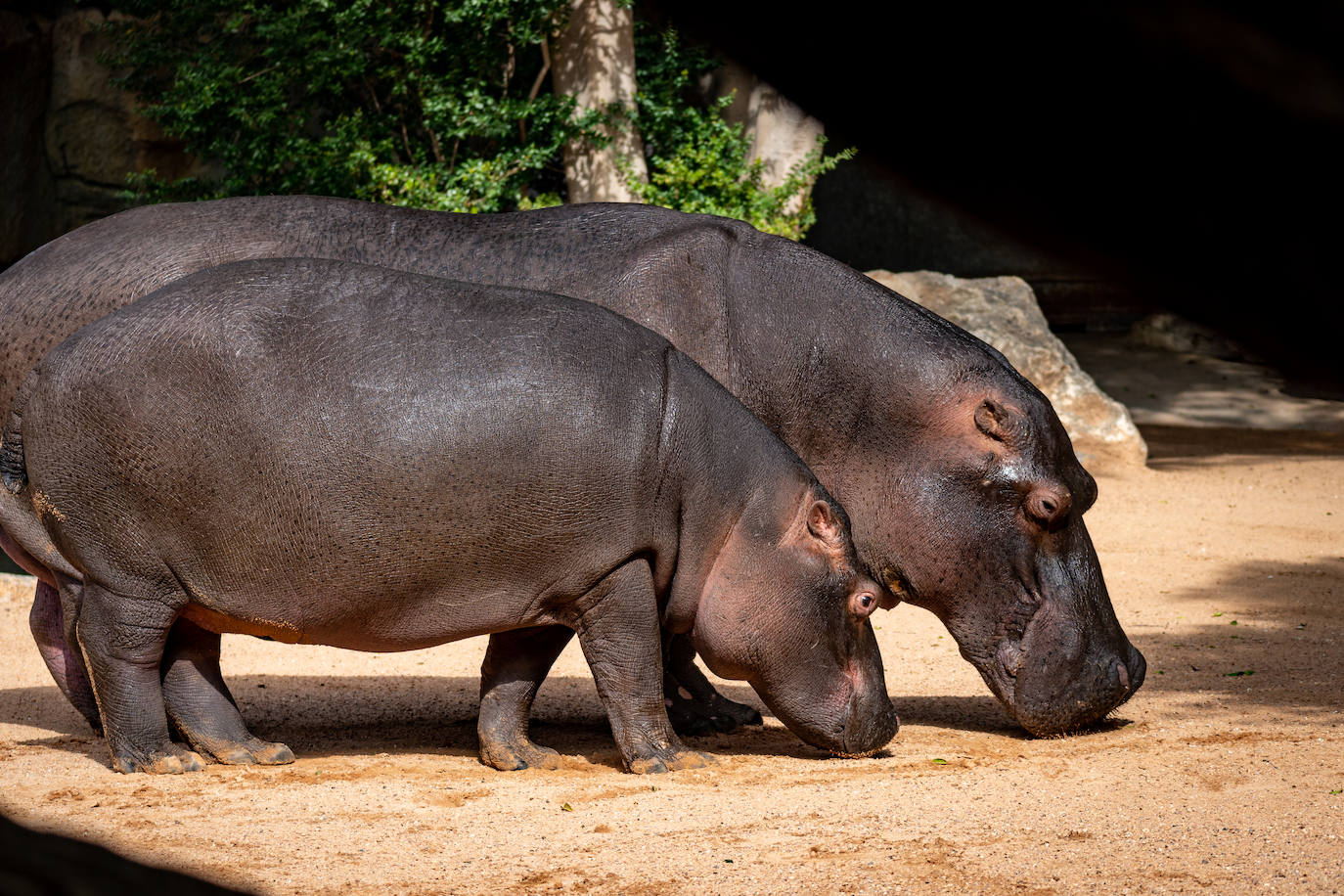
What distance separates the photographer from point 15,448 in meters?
5.00

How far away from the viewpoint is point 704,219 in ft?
19.3

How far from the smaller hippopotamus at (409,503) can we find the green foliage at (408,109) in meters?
7.13

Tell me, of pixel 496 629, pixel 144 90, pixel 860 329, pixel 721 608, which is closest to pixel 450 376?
pixel 496 629

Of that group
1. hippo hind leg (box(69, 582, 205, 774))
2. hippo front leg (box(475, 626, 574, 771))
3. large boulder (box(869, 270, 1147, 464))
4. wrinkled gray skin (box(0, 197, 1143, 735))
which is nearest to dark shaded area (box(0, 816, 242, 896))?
hippo hind leg (box(69, 582, 205, 774))

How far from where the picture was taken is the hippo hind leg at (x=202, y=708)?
5.12 meters

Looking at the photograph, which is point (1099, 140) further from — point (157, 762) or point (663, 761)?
point (157, 762)

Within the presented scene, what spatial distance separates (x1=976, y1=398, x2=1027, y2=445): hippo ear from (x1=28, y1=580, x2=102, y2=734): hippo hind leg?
3.74 m

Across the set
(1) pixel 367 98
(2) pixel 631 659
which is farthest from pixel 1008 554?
(1) pixel 367 98

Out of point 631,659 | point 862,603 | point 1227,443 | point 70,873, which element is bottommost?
point 1227,443

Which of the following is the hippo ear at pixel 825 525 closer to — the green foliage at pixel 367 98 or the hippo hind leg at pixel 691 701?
the hippo hind leg at pixel 691 701

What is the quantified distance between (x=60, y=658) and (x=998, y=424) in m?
3.91

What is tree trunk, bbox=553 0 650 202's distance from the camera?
12.5 meters

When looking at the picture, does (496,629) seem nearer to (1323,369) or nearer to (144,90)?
(1323,369)

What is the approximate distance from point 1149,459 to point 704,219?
9.04 m
